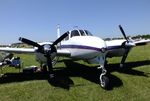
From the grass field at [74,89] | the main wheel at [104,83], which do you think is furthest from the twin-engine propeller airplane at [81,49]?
the grass field at [74,89]

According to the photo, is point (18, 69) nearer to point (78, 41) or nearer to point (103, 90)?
point (78, 41)

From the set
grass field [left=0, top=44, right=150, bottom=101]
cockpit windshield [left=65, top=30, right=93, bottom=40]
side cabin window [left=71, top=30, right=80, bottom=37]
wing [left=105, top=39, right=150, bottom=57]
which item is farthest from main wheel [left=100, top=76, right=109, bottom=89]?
wing [left=105, top=39, right=150, bottom=57]

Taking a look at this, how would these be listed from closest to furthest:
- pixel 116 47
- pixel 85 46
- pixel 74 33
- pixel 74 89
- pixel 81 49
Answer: pixel 74 89 → pixel 85 46 → pixel 81 49 → pixel 74 33 → pixel 116 47

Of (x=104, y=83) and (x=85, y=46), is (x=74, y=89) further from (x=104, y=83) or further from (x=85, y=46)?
(x=85, y=46)

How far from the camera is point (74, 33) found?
18391 mm

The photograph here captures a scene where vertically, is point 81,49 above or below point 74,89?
above

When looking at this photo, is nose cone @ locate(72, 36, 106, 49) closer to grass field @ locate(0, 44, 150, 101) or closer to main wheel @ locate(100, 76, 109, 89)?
main wheel @ locate(100, 76, 109, 89)

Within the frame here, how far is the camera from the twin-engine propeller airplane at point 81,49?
14.6m

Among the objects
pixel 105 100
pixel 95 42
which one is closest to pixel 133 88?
pixel 105 100

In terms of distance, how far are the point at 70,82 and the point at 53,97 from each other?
3.43 m

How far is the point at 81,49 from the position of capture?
52.5 feet

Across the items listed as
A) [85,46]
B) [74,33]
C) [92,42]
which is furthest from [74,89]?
[74,33]

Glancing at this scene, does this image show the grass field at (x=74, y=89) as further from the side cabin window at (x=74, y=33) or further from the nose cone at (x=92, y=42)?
the side cabin window at (x=74, y=33)

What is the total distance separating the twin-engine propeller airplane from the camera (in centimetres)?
1465
